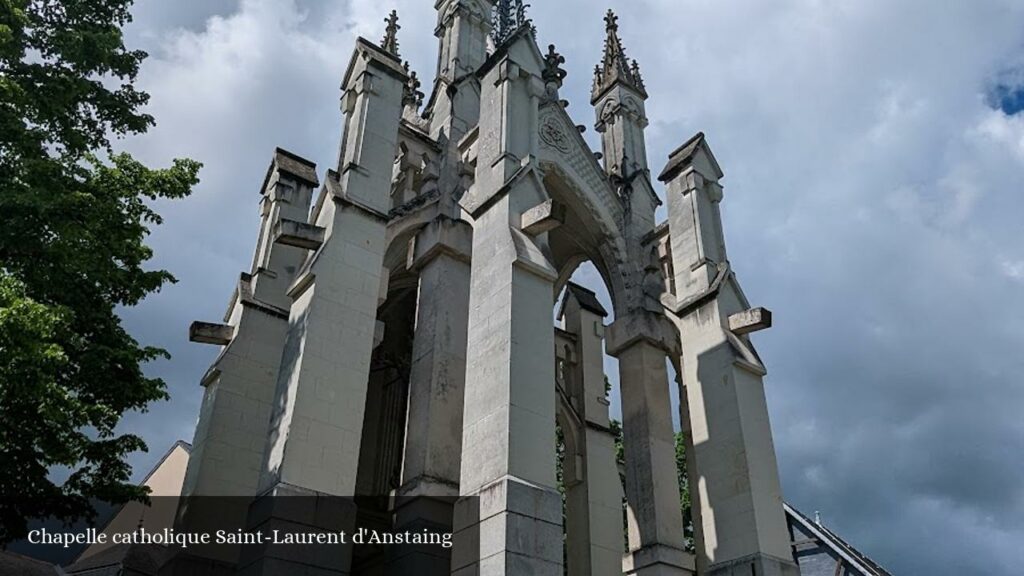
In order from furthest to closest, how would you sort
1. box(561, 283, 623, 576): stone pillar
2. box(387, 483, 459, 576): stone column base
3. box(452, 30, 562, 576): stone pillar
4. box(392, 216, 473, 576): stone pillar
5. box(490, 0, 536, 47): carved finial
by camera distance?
box(490, 0, 536, 47): carved finial, box(561, 283, 623, 576): stone pillar, box(392, 216, 473, 576): stone pillar, box(387, 483, 459, 576): stone column base, box(452, 30, 562, 576): stone pillar

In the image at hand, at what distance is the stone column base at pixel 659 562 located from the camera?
13625 mm

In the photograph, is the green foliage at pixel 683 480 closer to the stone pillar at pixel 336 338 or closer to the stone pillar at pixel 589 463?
the stone pillar at pixel 589 463

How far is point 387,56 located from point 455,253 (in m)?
3.82

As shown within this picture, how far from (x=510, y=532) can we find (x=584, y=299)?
1208 centimetres

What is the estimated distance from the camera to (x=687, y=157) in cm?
1642

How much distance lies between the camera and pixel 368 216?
12.4m

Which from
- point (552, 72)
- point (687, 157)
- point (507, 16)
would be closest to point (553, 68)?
point (552, 72)

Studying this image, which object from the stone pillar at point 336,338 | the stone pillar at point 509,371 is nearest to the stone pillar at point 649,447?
the stone pillar at point 509,371

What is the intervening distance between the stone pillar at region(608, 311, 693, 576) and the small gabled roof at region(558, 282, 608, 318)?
11.2 ft

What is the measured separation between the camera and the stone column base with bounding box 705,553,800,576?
11508mm

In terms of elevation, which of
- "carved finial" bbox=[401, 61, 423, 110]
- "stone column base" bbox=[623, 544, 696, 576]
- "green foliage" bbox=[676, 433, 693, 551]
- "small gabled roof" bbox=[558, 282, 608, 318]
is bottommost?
"stone column base" bbox=[623, 544, 696, 576]

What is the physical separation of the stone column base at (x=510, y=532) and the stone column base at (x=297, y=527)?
1.58 meters

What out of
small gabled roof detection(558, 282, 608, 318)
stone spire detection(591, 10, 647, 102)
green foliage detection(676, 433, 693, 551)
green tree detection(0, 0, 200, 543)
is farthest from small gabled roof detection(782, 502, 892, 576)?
green tree detection(0, 0, 200, 543)

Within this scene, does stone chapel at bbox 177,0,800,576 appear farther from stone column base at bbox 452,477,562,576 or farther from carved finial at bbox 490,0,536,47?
carved finial at bbox 490,0,536,47
